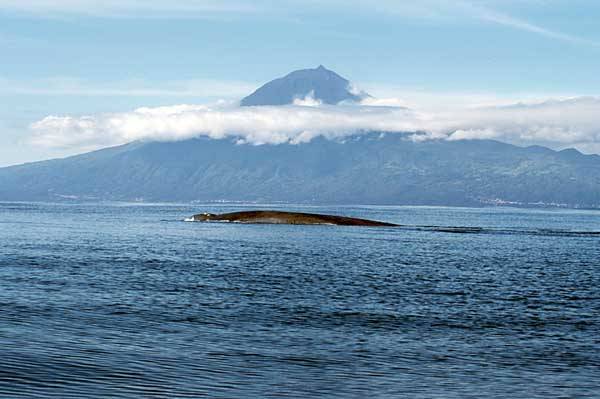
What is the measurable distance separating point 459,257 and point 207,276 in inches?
1332

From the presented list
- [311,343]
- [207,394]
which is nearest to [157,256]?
[311,343]

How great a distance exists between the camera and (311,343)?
32125 millimetres

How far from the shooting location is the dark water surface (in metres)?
25.0

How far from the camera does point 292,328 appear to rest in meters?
35.5

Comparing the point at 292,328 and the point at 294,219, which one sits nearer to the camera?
the point at 292,328

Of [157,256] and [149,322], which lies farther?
[157,256]

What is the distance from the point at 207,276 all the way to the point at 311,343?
2619 cm

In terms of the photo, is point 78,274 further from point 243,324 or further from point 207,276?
point 243,324

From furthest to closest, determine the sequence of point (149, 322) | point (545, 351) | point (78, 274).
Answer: point (78, 274) → point (149, 322) → point (545, 351)

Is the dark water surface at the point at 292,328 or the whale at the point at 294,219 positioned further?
the whale at the point at 294,219

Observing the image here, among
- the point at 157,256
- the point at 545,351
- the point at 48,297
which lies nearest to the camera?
the point at 545,351

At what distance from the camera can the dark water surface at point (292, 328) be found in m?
25.0

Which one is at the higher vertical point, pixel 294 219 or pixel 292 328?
pixel 294 219

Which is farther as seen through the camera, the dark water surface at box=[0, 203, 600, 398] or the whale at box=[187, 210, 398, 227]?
the whale at box=[187, 210, 398, 227]
